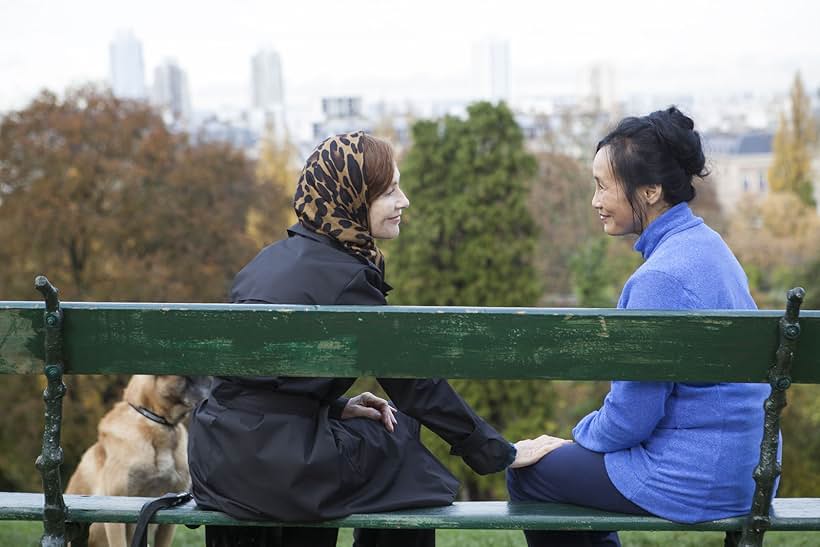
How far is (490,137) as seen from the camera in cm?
2506

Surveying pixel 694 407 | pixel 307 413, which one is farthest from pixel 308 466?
pixel 694 407

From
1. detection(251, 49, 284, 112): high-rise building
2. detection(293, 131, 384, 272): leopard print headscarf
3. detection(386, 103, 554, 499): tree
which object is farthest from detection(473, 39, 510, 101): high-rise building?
detection(293, 131, 384, 272): leopard print headscarf

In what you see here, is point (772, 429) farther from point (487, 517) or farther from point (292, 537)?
point (292, 537)

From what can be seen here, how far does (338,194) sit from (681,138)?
1049 mm

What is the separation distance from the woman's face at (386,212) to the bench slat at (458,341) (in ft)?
1.93

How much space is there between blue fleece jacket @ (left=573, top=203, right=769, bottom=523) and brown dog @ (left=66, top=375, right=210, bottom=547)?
8.51 ft

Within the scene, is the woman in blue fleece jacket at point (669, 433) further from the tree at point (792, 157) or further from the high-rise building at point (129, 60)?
the high-rise building at point (129, 60)

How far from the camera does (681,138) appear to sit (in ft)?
10.9

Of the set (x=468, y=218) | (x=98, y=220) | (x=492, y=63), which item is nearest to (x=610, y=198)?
(x=468, y=218)

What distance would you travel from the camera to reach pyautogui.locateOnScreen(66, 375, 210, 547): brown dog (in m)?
5.14

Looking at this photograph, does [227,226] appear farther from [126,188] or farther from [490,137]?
[490,137]

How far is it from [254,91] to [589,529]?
4245 inches

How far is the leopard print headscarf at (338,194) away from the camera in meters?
3.27

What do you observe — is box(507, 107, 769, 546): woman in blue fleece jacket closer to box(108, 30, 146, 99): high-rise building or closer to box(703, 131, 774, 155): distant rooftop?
box(108, 30, 146, 99): high-rise building
